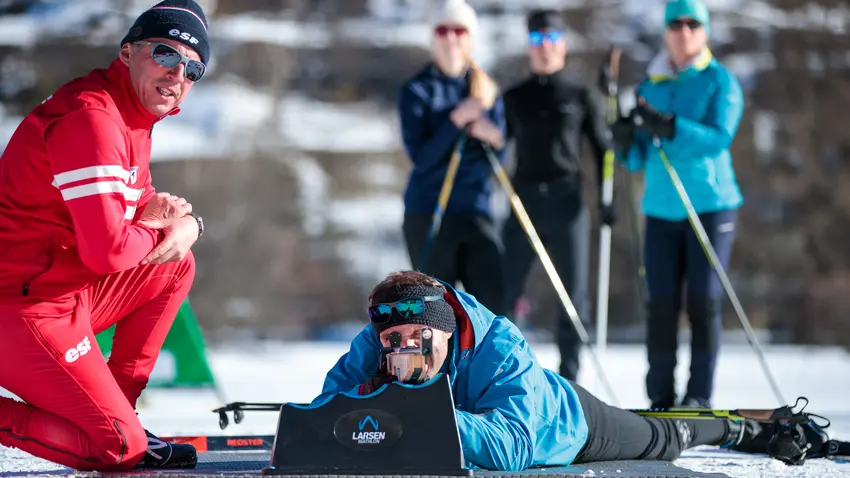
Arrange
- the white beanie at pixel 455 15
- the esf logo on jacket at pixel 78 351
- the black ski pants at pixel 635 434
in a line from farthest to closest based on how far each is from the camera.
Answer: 1. the white beanie at pixel 455 15
2. the black ski pants at pixel 635 434
3. the esf logo on jacket at pixel 78 351

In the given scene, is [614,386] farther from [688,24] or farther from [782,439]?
[782,439]

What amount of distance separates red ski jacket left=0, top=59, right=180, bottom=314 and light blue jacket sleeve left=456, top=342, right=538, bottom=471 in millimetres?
923

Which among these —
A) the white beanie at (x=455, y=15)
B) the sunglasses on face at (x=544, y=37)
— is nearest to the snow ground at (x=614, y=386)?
the sunglasses on face at (x=544, y=37)

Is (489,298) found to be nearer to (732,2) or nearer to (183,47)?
(183,47)

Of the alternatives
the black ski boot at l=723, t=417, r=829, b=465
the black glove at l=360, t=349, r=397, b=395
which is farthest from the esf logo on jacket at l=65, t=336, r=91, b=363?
the black ski boot at l=723, t=417, r=829, b=465

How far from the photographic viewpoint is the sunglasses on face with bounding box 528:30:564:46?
200 inches

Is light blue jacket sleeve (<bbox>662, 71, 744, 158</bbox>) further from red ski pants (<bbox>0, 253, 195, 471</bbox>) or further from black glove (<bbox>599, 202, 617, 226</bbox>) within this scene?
red ski pants (<bbox>0, 253, 195, 471</bbox>)

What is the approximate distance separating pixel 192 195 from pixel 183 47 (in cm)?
670

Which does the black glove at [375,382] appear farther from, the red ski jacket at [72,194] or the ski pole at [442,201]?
the ski pole at [442,201]

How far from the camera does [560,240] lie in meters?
4.96

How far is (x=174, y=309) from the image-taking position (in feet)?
10.3

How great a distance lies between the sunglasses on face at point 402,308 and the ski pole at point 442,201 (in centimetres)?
196

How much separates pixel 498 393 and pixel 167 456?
913mm

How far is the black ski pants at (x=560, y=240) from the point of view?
4914 mm
